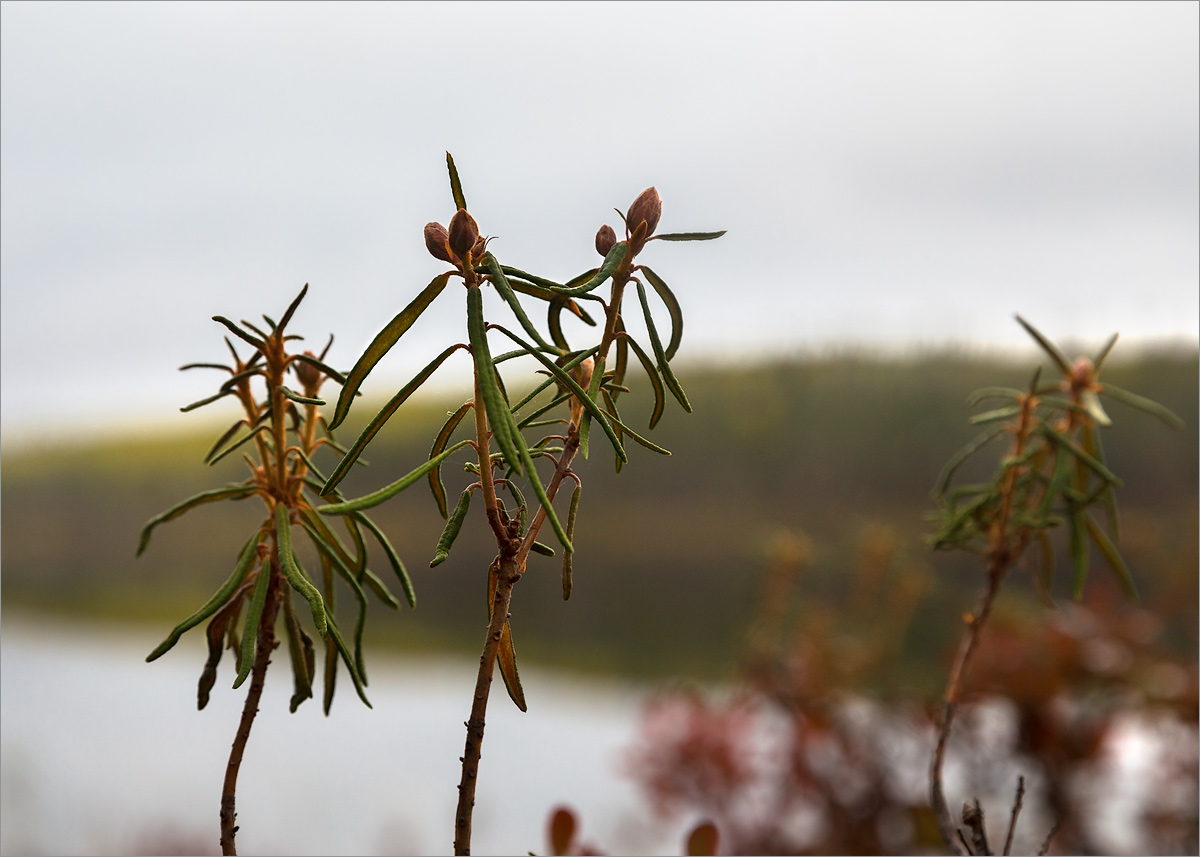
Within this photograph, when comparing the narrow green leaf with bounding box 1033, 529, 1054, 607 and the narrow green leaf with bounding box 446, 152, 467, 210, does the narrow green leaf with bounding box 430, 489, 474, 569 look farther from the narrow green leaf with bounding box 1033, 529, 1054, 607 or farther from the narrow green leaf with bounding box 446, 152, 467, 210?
the narrow green leaf with bounding box 1033, 529, 1054, 607

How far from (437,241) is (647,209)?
0.25ft

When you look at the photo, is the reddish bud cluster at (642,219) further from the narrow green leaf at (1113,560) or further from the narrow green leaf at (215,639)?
the narrow green leaf at (1113,560)

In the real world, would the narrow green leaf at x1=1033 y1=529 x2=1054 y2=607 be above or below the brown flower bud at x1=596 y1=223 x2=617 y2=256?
below

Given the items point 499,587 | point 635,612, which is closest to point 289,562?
point 499,587

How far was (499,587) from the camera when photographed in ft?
0.91

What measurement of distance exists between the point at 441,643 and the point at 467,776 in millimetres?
5573

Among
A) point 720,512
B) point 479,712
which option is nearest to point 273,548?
point 479,712

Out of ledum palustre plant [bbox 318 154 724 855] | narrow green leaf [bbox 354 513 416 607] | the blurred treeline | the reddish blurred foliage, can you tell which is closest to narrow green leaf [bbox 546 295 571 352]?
ledum palustre plant [bbox 318 154 724 855]

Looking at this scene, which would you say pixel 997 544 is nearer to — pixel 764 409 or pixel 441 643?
pixel 441 643

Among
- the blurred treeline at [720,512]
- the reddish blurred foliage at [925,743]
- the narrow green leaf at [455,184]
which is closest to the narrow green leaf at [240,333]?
the narrow green leaf at [455,184]

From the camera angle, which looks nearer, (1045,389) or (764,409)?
(1045,389)

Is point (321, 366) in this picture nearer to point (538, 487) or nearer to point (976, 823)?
point (538, 487)

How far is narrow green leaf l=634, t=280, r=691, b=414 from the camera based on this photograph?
0.99 ft

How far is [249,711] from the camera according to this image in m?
0.32
